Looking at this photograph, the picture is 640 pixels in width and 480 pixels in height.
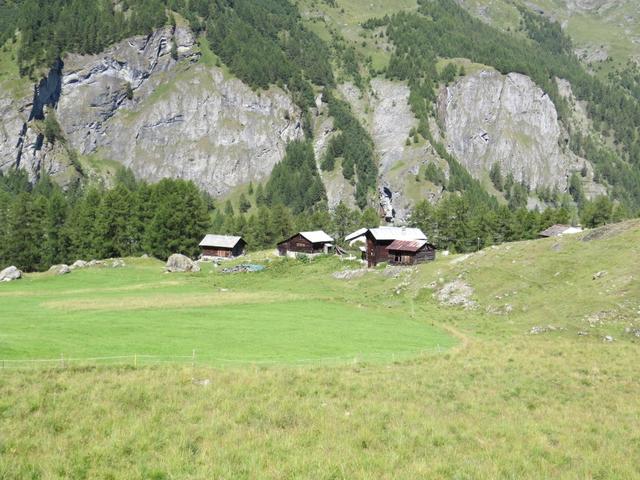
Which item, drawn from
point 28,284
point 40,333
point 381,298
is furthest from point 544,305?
point 28,284

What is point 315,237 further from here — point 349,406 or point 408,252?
point 349,406

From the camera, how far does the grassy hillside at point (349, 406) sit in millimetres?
14281

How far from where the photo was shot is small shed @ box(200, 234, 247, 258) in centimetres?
12294

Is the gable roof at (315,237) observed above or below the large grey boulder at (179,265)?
above

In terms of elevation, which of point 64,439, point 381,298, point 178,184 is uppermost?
point 178,184

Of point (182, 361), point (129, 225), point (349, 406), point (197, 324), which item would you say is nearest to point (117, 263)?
point (129, 225)

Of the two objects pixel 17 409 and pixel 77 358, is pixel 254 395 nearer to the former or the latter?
pixel 17 409

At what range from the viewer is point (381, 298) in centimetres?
7144

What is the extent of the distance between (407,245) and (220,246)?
48162mm

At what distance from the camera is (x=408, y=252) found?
98.4 meters

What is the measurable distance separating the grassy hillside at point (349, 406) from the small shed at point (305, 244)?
228 feet

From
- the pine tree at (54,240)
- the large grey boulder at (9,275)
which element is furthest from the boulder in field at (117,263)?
the pine tree at (54,240)

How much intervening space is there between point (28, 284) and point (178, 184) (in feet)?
163

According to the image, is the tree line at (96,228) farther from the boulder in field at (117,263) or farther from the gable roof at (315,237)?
the gable roof at (315,237)
